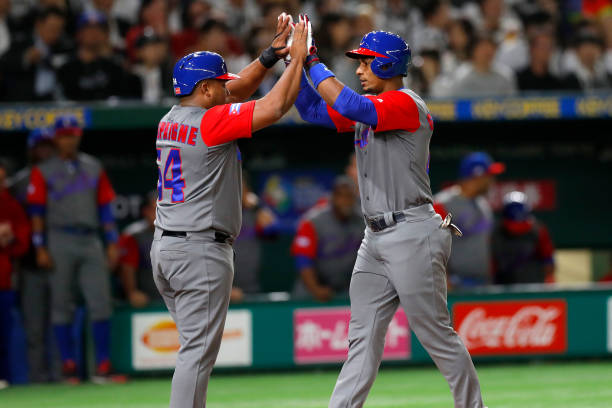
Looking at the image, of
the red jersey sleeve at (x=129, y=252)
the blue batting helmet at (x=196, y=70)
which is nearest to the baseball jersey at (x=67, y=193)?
the red jersey sleeve at (x=129, y=252)

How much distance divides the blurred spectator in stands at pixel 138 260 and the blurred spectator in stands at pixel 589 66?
4.95 metres

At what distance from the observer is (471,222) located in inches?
364

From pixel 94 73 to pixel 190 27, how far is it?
5.67ft

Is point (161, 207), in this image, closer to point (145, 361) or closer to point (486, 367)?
point (145, 361)

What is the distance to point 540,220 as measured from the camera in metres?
10.8

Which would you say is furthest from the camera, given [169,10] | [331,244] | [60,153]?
[169,10]

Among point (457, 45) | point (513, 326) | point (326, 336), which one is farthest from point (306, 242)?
point (457, 45)

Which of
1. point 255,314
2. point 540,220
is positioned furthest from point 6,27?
point 540,220

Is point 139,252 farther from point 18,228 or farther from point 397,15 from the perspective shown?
point 397,15

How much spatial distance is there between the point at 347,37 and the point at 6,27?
11.7 ft

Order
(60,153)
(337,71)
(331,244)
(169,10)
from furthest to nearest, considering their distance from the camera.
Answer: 1. (169,10)
2. (337,71)
3. (331,244)
4. (60,153)

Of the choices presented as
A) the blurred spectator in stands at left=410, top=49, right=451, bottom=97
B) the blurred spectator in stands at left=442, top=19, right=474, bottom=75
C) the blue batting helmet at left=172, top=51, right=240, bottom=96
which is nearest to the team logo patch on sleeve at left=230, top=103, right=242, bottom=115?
the blue batting helmet at left=172, top=51, right=240, bottom=96

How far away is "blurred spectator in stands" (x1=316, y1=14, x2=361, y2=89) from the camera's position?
1032cm

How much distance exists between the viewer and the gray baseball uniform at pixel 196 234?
4910 millimetres
